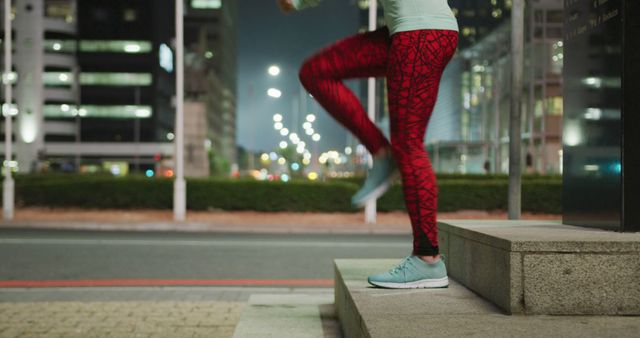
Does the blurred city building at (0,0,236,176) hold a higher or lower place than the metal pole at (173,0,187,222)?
higher

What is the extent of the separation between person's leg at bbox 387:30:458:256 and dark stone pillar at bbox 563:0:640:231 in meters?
0.76

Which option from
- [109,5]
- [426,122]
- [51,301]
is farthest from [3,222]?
[109,5]

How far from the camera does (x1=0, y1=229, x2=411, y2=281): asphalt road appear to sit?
7.67 metres

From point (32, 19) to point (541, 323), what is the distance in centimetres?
9042

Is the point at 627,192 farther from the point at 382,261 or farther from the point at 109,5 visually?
the point at 109,5

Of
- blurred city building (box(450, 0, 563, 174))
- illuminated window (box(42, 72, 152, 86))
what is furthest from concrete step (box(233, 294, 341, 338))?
illuminated window (box(42, 72, 152, 86))

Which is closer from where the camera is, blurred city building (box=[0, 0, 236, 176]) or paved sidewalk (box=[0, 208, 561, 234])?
paved sidewalk (box=[0, 208, 561, 234])

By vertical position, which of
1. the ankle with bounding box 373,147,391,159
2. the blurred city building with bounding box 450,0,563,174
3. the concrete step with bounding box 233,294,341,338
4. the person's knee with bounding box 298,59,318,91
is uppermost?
the blurred city building with bounding box 450,0,563,174

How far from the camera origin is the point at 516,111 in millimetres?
9305

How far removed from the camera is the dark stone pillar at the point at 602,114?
2.65 metres

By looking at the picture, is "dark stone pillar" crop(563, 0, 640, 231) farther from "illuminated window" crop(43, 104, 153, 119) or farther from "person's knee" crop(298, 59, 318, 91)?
"illuminated window" crop(43, 104, 153, 119)

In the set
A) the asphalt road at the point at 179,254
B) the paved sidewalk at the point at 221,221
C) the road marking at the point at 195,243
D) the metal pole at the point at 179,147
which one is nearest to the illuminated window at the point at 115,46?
the paved sidewalk at the point at 221,221

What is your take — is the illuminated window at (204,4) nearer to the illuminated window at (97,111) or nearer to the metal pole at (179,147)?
the illuminated window at (97,111)

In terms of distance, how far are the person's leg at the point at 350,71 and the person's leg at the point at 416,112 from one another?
0.50 ft
